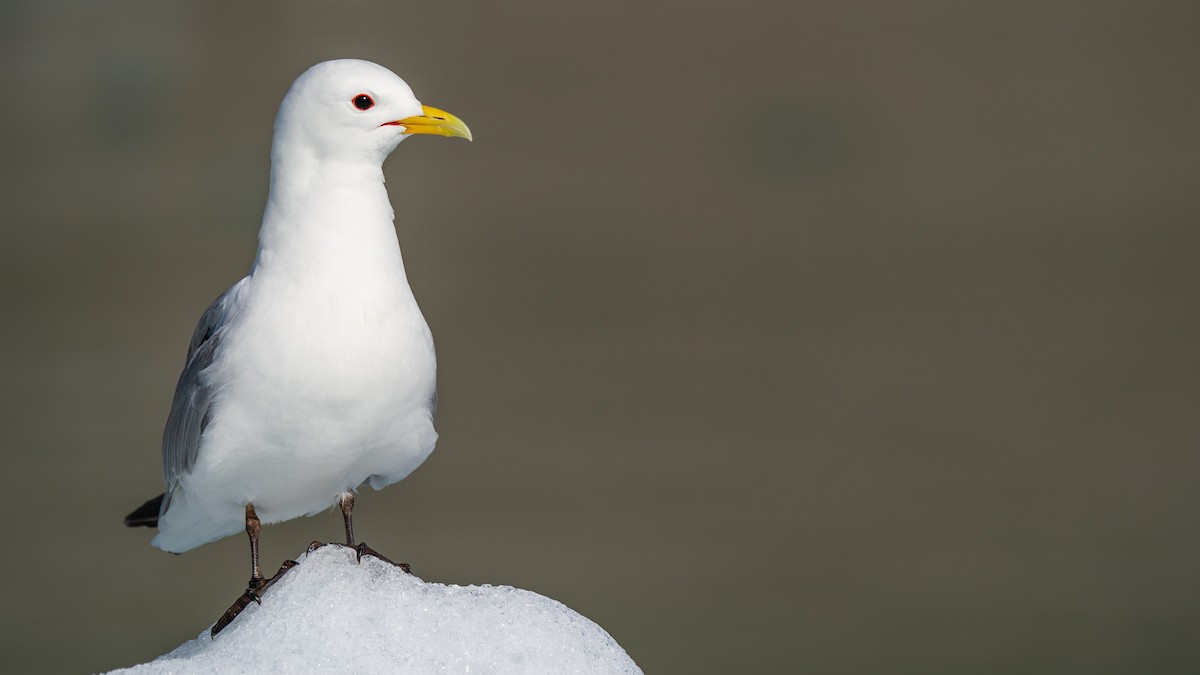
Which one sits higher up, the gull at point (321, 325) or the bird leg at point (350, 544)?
the gull at point (321, 325)

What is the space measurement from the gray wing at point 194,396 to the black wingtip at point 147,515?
0.19m

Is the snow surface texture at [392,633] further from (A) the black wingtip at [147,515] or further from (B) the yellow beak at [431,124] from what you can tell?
(B) the yellow beak at [431,124]

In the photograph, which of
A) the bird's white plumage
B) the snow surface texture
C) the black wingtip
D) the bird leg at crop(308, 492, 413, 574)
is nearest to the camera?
the snow surface texture

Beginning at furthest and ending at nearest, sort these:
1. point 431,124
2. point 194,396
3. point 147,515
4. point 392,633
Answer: point 147,515
point 194,396
point 431,124
point 392,633

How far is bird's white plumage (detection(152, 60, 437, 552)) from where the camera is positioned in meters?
2.36

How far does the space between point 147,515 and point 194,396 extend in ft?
1.52

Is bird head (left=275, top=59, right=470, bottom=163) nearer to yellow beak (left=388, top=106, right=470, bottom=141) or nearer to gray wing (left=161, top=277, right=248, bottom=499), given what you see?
yellow beak (left=388, top=106, right=470, bottom=141)

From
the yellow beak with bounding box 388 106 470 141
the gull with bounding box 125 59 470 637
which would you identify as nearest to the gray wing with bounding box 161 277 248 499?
the gull with bounding box 125 59 470 637

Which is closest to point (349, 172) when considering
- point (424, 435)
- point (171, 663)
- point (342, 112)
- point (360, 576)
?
→ point (342, 112)

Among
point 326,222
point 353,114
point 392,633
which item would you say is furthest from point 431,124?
point 392,633

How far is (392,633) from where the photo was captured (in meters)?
2.29

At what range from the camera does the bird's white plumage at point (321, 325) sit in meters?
2.36

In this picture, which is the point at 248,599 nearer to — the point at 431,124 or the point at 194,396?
the point at 194,396

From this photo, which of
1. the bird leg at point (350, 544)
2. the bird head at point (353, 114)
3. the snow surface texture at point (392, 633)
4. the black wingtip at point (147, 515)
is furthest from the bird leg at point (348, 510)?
the bird head at point (353, 114)
